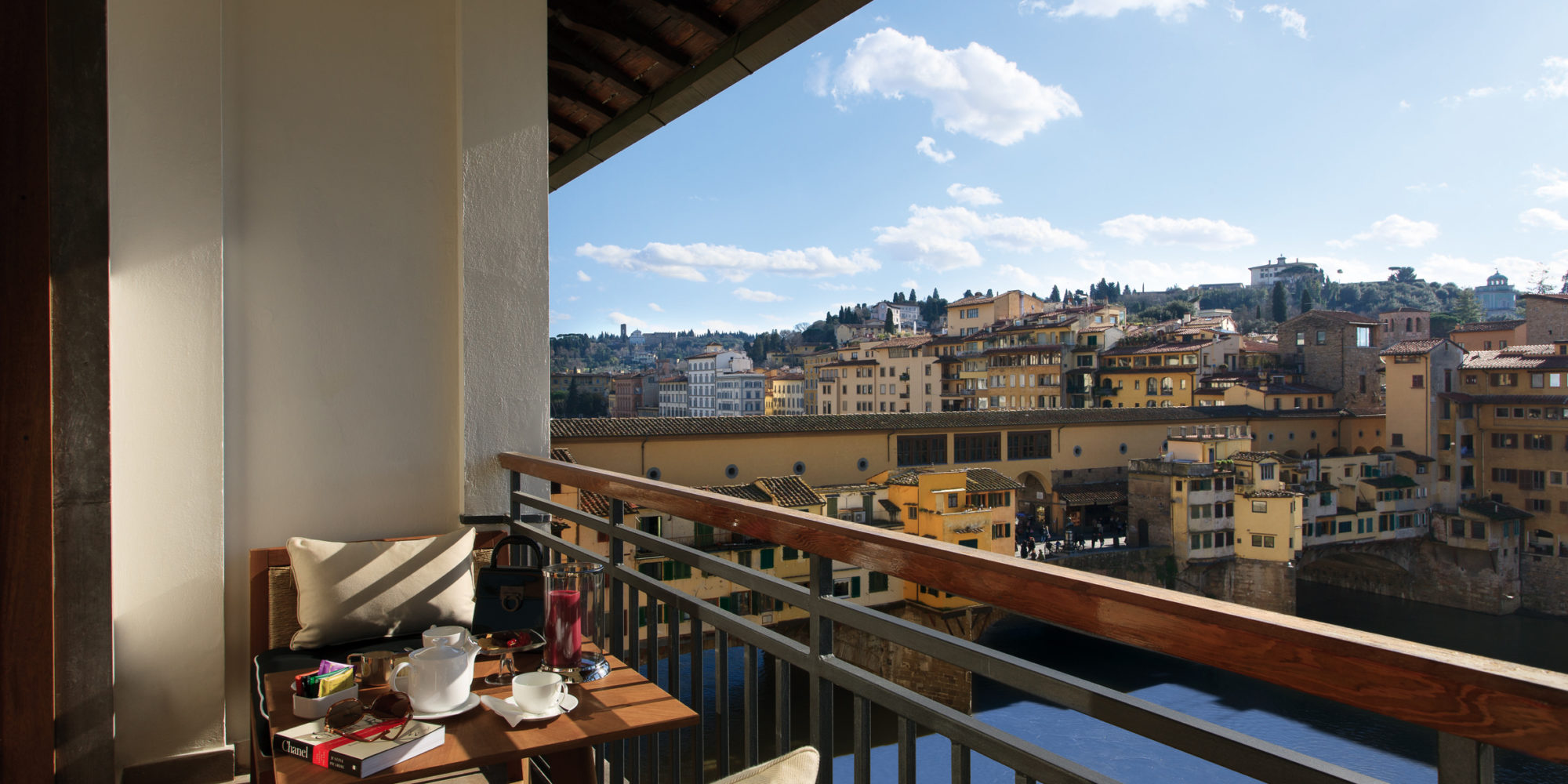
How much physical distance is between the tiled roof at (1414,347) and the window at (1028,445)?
15.1 metres

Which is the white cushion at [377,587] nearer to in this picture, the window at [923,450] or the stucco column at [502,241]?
the stucco column at [502,241]

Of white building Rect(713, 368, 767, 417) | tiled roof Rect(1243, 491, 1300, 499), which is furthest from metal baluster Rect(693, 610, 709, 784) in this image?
white building Rect(713, 368, 767, 417)

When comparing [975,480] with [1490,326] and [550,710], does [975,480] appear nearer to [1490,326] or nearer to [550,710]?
[550,710]

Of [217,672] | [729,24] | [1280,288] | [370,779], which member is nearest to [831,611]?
[370,779]

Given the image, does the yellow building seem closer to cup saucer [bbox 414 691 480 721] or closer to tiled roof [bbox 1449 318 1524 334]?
cup saucer [bbox 414 691 480 721]

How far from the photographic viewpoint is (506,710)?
1145mm

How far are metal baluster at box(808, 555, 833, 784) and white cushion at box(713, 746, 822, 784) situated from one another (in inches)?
14.8

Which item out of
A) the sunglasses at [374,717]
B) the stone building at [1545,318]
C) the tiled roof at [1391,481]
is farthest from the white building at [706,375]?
the sunglasses at [374,717]

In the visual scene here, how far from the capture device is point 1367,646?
54cm

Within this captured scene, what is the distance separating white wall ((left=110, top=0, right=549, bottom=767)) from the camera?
2.02 m

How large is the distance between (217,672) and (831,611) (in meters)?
1.90

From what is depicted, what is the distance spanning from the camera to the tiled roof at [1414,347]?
94.5 ft

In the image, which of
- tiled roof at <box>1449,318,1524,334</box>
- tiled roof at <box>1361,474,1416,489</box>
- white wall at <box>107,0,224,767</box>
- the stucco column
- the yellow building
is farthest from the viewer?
tiled roof at <box>1449,318,1524,334</box>

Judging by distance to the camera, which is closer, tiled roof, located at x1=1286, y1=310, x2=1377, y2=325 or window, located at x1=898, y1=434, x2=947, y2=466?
window, located at x1=898, y1=434, x2=947, y2=466
